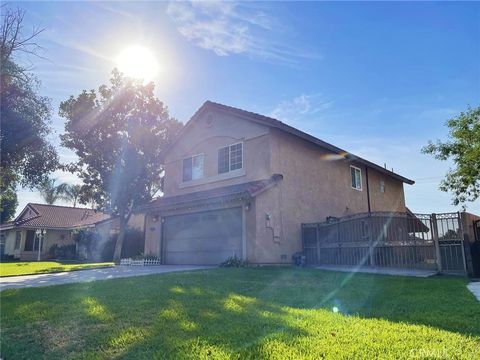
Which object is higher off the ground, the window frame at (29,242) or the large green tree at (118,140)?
the large green tree at (118,140)

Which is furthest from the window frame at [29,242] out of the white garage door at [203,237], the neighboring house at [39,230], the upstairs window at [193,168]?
the upstairs window at [193,168]

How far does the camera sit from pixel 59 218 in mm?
36094

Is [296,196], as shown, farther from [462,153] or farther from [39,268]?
[39,268]

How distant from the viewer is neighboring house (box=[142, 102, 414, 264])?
14.2 metres

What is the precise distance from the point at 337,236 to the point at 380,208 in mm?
9587

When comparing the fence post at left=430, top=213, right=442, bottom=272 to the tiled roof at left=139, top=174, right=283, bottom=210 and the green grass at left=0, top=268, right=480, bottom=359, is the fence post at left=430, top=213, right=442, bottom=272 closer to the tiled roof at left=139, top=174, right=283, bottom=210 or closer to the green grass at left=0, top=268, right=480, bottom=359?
the green grass at left=0, top=268, right=480, bottom=359

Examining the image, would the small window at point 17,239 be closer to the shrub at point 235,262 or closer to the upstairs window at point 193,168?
the upstairs window at point 193,168

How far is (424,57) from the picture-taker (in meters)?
13.1

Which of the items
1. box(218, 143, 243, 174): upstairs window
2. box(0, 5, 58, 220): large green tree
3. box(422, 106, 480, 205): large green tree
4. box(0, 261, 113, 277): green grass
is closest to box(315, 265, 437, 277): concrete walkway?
box(218, 143, 243, 174): upstairs window

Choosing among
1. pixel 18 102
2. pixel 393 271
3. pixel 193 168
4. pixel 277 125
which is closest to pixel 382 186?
pixel 277 125

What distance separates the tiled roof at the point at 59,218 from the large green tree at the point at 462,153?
2843cm

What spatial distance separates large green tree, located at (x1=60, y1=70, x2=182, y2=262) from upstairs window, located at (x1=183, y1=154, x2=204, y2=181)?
3.64 meters

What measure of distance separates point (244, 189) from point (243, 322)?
8.74m

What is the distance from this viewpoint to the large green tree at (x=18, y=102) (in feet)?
43.9
